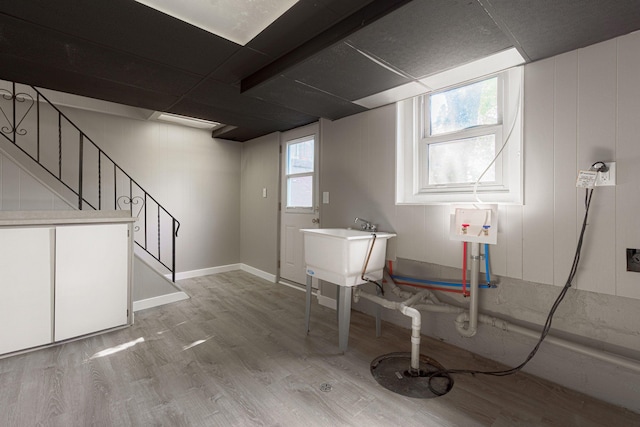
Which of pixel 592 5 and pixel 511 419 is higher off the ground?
pixel 592 5

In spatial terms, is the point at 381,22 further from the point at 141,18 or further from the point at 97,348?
the point at 97,348

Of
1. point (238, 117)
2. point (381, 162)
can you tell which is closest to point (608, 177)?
point (381, 162)

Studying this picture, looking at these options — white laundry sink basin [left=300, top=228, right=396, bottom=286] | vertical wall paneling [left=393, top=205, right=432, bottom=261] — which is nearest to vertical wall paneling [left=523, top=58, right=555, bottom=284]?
vertical wall paneling [left=393, top=205, right=432, bottom=261]

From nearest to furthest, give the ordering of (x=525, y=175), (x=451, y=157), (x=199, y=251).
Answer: (x=525, y=175) < (x=451, y=157) < (x=199, y=251)

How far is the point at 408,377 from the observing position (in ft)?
5.96

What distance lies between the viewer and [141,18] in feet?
5.02

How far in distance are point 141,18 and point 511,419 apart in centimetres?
287

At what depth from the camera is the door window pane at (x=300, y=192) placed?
3615 mm

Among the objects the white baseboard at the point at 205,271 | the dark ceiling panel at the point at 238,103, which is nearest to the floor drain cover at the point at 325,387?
the dark ceiling panel at the point at 238,103

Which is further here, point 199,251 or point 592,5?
point 199,251

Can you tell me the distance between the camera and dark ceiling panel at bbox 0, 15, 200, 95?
5.48ft

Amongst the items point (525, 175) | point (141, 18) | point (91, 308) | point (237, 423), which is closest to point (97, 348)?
point (91, 308)

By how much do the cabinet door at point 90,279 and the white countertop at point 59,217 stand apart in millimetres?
51

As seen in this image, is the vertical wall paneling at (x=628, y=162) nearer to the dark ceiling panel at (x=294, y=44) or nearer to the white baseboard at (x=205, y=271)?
the dark ceiling panel at (x=294, y=44)
